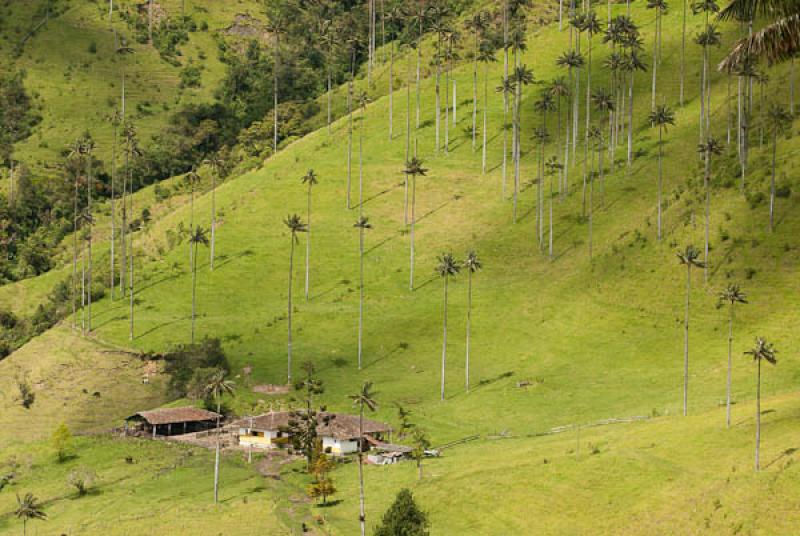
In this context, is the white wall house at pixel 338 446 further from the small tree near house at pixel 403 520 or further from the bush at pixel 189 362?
the small tree near house at pixel 403 520

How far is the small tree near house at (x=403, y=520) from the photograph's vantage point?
85.5m

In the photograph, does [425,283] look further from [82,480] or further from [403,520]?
[403,520]

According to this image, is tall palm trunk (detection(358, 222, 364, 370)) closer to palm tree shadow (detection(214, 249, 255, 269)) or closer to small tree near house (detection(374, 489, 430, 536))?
palm tree shadow (detection(214, 249, 255, 269))

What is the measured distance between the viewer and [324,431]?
127688mm

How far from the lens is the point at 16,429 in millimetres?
146250

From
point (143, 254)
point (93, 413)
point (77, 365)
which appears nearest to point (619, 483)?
point (93, 413)

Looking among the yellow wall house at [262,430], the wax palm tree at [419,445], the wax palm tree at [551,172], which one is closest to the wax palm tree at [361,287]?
the yellow wall house at [262,430]

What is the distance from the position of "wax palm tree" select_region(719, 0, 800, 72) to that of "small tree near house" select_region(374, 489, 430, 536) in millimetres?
46650

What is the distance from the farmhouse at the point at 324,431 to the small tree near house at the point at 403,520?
1541 inches

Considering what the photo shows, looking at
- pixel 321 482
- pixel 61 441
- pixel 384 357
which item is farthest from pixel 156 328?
pixel 321 482

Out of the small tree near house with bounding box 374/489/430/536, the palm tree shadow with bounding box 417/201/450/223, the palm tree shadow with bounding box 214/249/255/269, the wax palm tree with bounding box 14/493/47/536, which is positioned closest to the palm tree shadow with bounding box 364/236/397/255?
the palm tree shadow with bounding box 417/201/450/223

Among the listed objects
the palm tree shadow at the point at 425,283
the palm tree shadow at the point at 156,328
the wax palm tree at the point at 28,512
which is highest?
the palm tree shadow at the point at 425,283

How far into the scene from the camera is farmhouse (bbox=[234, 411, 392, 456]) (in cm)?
12725

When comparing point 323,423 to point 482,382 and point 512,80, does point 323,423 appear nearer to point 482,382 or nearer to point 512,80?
point 482,382
